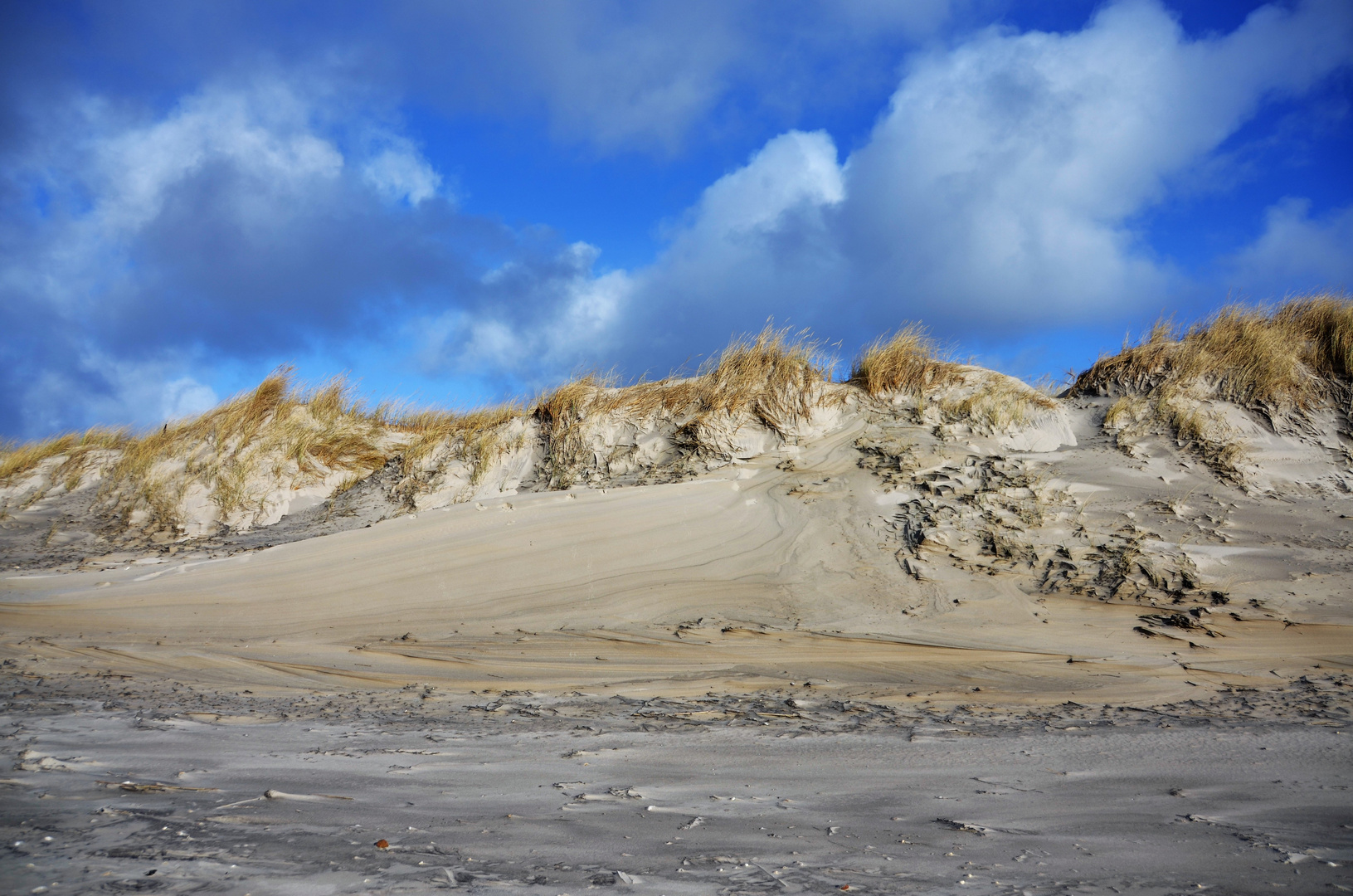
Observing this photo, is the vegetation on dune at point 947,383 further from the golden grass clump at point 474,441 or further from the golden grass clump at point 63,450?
the golden grass clump at point 63,450

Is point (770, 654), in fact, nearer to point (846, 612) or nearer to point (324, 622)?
point (846, 612)

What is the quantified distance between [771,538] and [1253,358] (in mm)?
5476

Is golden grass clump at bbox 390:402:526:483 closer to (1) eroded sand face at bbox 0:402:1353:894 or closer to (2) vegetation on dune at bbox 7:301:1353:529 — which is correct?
(2) vegetation on dune at bbox 7:301:1353:529

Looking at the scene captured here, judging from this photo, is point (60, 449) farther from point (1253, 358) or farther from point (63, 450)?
point (1253, 358)

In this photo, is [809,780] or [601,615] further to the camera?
[601,615]

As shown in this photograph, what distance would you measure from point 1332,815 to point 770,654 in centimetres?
321

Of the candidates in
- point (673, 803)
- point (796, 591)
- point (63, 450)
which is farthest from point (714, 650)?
point (63, 450)

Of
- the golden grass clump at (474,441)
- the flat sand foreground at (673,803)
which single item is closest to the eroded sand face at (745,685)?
the flat sand foreground at (673,803)

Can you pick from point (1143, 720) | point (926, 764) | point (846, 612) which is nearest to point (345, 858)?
point (926, 764)

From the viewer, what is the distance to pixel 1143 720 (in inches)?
145

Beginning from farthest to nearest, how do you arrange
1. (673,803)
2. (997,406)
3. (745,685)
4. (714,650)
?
1. (997,406)
2. (714,650)
3. (745,685)
4. (673,803)

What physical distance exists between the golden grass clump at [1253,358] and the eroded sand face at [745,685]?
0.80 metres

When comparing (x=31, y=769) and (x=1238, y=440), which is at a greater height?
(x=1238, y=440)

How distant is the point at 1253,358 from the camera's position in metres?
7.60
